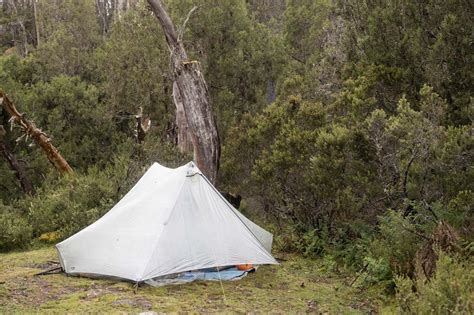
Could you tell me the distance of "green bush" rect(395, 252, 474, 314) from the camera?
179 inches

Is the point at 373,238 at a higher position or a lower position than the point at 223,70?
lower

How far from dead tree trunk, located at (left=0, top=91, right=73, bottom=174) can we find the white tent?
651 centimetres

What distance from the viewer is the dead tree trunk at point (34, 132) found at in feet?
44.5

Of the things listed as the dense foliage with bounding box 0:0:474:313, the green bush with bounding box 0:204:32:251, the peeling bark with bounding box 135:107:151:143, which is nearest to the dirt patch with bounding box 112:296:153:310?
the dense foliage with bounding box 0:0:474:313

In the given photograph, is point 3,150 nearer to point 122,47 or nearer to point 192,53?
point 122,47

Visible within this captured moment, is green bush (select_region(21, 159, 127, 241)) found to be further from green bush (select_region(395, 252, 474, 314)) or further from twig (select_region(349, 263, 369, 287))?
green bush (select_region(395, 252, 474, 314))

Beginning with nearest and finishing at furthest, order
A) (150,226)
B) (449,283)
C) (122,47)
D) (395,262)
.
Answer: (449,283), (395,262), (150,226), (122,47)

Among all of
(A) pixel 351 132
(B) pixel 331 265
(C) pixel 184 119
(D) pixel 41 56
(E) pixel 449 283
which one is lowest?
(B) pixel 331 265

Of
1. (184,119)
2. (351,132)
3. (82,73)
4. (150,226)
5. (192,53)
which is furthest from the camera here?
(82,73)

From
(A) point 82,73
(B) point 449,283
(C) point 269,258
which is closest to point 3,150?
(A) point 82,73

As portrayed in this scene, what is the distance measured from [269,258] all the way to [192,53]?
335 inches

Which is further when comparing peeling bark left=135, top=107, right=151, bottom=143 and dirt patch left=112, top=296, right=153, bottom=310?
peeling bark left=135, top=107, right=151, bottom=143

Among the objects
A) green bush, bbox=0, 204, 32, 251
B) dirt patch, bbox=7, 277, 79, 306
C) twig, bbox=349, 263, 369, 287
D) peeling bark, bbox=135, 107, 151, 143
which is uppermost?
peeling bark, bbox=135, 107, 151, 143

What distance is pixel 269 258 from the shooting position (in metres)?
8.27
